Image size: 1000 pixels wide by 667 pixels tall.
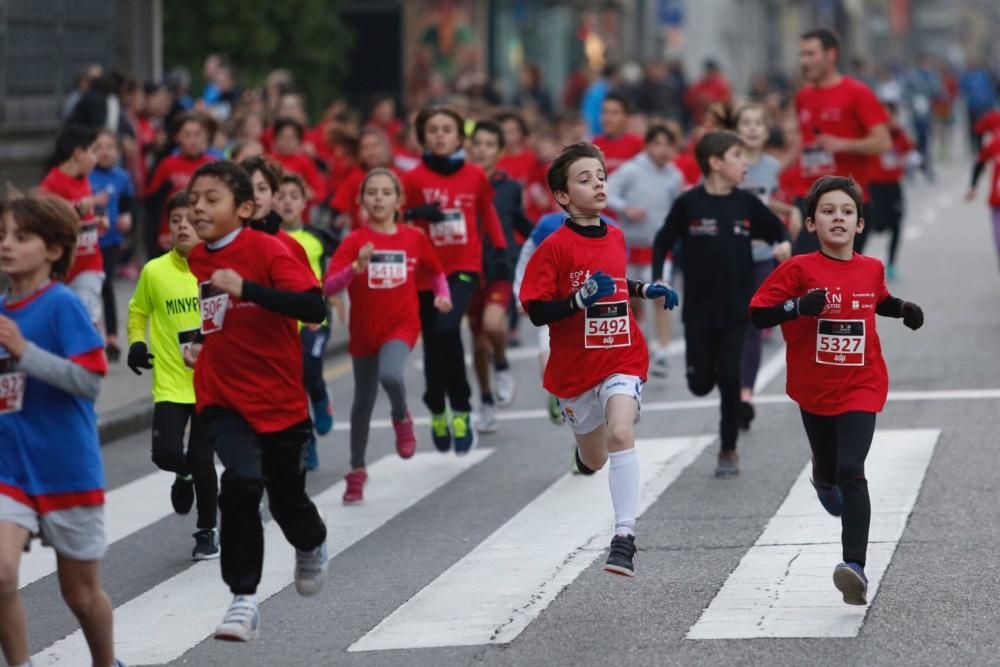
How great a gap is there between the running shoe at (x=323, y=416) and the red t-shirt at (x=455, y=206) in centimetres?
102

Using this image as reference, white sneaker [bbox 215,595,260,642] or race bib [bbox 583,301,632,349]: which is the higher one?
race bib [bbox 583,301,632,349]

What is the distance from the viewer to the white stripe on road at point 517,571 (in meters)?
7.56

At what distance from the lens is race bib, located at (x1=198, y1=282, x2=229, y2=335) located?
23.6 ft

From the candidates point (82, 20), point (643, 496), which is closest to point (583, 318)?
point (643, 496)

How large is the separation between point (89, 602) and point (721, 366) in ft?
16.2

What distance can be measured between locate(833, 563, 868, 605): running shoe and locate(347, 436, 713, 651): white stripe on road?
1.10 meters

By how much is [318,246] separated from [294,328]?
4041mm

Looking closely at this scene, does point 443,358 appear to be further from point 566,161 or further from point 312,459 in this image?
point 566,161

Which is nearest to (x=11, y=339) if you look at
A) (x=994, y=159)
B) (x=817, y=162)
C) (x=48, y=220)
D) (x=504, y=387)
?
(x=48, y=220)

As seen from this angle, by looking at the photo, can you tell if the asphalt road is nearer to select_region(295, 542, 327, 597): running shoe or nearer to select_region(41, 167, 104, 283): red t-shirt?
select_region(295, 542, 327, 597): running shoe

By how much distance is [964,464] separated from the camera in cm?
1064

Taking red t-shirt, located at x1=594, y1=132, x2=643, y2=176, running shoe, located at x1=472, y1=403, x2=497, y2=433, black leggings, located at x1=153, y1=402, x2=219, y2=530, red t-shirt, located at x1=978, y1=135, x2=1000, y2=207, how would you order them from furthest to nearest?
red t-shirt, located at x1=978, y1=135, x2=1000, y2=207 < red t-shirt, located at x1=594, y1=132, x2=643, y2=176 < running shoe, located at x1=472, y1=403, x2=497, y2=433 < black leggings, located at x1=153, y1=402, x2=219, y2=530

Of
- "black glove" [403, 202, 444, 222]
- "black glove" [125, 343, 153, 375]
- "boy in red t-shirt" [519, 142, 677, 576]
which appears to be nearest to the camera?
"boy in red t-shirt" [519, 142, 677, 576]

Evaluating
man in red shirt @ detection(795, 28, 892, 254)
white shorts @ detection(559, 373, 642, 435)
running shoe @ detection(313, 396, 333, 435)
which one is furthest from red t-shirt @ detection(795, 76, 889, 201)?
white shorts @ detection(559, 373, 642, 435)
